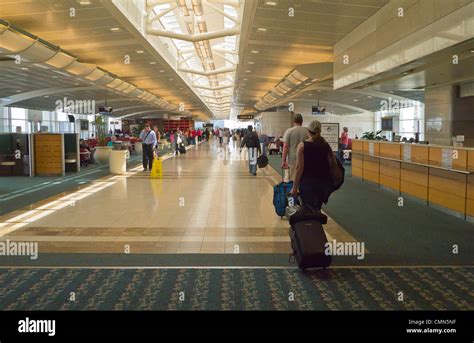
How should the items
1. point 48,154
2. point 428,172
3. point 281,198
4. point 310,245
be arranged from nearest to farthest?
point 310,245, point 281,198, point 428,172, point 48,154

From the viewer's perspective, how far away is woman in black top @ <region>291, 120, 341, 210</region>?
5863mm

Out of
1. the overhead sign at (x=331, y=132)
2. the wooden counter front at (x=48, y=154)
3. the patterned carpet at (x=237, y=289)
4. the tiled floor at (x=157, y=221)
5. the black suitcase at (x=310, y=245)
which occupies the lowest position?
the patterned carpet at (x=237, y=289)

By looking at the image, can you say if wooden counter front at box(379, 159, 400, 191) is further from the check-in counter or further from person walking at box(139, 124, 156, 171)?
person walking at box(139, 124, 156, 171)

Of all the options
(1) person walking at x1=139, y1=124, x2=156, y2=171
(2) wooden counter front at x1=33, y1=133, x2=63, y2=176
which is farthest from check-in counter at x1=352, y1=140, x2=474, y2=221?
(2) wooden counter front at x1=33, y1=133, x2=63, y2=176

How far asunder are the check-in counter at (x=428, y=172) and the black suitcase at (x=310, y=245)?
4210 mm

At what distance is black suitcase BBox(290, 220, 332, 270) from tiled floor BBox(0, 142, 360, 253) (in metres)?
1.00

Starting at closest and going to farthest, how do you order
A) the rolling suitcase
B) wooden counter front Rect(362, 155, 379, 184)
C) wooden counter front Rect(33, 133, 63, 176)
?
the rolling suitcase → wooden counter front Rect(362, 155, 379, 184) → wooden counter front Rect(33, 133, 63, 176)

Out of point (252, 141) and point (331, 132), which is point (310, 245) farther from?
point (331, 132)

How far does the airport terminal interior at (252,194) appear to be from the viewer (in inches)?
200

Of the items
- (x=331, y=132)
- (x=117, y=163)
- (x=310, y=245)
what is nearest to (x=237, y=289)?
(x=310, y=245)

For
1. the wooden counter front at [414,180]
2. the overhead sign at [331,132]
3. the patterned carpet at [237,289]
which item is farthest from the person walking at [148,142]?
the patterned carpet at [237,289]

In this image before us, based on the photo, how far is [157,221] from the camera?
8.73 metres

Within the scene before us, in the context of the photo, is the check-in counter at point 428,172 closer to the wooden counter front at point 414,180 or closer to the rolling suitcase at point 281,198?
the wooden counter front at point 414,180

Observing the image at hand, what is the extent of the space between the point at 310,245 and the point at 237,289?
1.04 metres
